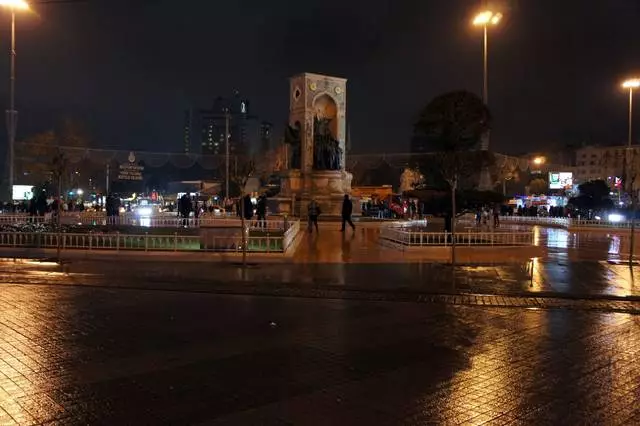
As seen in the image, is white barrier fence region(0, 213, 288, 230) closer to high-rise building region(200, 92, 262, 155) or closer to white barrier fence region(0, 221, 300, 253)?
white barrier fence region(0, 221, 300, 253)

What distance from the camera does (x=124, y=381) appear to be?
5637mm

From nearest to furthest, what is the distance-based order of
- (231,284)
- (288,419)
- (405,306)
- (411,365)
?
(288,419) → (411,365) → (405,306) → (231,284)

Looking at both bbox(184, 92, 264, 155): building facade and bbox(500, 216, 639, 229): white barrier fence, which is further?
bbox(184, 92, 264, 155): building facade

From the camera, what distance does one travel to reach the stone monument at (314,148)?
34.2m

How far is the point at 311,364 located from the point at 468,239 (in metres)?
13.1

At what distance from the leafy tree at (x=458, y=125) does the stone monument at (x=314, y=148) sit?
14.8m

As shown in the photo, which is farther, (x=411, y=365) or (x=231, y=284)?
(x=231, y=284)

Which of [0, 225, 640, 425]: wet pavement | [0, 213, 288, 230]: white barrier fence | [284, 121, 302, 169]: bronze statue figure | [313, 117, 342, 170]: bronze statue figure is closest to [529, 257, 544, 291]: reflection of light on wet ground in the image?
[0, 225, 640, 425]: wet pavement

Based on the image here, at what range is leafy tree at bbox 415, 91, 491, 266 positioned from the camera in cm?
1909

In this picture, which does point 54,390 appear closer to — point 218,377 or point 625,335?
point 218,377

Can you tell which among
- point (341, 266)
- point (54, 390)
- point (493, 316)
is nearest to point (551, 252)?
point (341, 266)

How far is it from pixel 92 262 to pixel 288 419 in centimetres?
1181

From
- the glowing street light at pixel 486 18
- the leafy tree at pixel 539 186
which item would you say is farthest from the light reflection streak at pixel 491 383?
the leafy tree at pixel 539 186

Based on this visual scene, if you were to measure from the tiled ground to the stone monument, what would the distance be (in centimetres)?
2442
